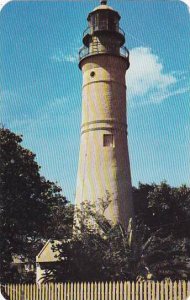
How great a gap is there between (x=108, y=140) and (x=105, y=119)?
1202 millimetres

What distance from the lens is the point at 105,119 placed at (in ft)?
92.1

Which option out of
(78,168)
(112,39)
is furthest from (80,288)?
(112,39)

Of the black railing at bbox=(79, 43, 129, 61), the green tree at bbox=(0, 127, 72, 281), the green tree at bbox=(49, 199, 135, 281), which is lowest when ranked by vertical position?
the green tree at bbox=(49, 199, 135, 281)

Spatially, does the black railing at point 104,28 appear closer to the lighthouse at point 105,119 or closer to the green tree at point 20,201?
the lighthouse at point 105,119

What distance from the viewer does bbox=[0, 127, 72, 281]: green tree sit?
23125 millimetres

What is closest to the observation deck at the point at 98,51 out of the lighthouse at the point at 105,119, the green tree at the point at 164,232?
the lighthouse at the point at 105,119

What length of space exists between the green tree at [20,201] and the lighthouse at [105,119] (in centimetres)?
235

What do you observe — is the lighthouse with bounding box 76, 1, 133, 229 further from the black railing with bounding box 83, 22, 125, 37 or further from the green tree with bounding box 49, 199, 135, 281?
the green tree with bounding box 49, 199, 135, 281

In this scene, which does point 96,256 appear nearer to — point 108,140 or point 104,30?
Result: point 108,140

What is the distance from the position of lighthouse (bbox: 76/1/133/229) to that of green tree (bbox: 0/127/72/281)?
2347 millimetres

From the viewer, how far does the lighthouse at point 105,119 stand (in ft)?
90.7

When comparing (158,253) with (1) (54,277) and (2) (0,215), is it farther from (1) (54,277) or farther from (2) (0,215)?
(2) (0,215)

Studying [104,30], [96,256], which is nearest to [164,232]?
[96,256]

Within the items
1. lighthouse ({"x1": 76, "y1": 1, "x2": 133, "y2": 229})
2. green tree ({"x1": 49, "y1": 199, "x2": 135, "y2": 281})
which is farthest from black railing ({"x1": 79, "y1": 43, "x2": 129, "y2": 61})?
green tree ({"x1": 49, "y1": 199, "x2": 135, "y2": 281})
